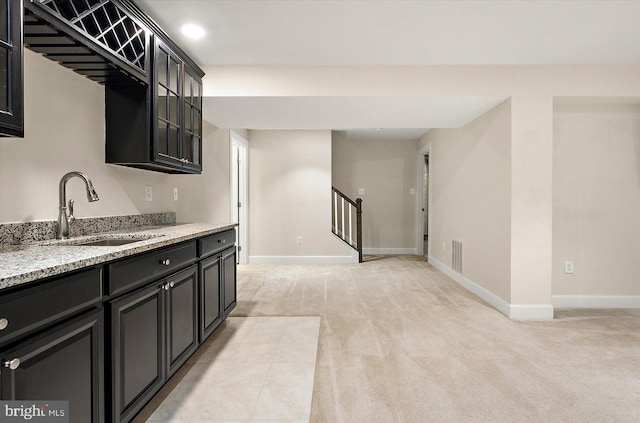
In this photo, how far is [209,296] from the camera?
249cm

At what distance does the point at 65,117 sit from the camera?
2041 mm

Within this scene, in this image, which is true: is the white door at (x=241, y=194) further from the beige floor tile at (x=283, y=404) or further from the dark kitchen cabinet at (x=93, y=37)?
the beige floor tile at (x=283, y=404)

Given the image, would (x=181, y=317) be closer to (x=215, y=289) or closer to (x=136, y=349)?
(x=136, y=349)

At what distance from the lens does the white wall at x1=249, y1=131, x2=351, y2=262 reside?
19.6 ft

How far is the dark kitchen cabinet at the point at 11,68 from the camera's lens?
1.25m

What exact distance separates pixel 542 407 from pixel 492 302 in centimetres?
189

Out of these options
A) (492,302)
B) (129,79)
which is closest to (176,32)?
(129,79)

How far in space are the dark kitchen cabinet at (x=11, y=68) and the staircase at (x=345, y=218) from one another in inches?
199

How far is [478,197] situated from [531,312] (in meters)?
1.33

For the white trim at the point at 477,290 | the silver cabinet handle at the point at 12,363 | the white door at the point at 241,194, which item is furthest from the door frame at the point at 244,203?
the silver cabinet handle at the point at 12,363

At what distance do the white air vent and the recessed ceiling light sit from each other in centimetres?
379

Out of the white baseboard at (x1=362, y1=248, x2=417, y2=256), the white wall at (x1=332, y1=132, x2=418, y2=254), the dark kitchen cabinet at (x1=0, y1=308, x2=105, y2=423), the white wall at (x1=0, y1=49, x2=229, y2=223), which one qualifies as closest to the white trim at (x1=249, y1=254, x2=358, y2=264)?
the white baseboard at (x1=362, y1=248, x2=417, y2=256)

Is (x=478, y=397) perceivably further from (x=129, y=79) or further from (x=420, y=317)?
(x=129, y=79)

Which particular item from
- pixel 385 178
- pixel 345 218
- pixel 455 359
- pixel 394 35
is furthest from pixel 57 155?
pixel 385 178
